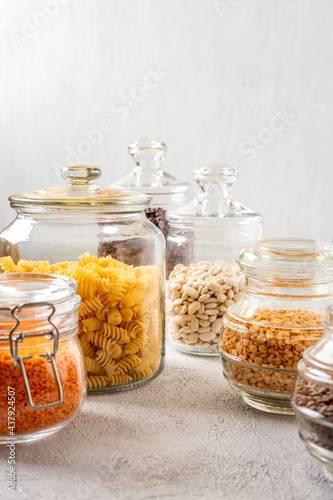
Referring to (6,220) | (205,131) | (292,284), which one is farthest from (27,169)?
(292,284)

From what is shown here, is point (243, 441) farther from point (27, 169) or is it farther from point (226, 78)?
point (27, 169)

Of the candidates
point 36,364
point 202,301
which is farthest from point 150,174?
point 36,364

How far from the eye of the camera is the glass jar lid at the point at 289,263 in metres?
0.79

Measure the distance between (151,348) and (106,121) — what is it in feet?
3.77

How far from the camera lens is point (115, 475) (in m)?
0.66

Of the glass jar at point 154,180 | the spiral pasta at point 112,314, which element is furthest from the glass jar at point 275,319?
the glass jar at point 154,180

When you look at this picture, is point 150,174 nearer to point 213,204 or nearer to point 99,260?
point 213,204

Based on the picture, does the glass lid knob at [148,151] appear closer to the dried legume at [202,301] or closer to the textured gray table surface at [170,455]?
the dried legume at [202,301]

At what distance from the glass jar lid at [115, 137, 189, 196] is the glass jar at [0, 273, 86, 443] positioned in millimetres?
616

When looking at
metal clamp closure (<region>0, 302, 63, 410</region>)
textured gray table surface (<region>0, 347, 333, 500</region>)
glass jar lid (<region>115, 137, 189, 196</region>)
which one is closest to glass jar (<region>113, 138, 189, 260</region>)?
glass jar lid (<region>115, 137, 189, 196</region>)

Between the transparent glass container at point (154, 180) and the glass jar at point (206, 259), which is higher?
the transparent glass container at point (154, 180)

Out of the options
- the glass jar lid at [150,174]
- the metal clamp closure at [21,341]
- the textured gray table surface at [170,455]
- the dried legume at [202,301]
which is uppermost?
the glass jar lid at [150,174]

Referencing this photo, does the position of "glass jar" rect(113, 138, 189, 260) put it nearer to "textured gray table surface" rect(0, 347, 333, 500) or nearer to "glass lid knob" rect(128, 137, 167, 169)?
"glass lid knob" rect(128, 137, 167, 169)

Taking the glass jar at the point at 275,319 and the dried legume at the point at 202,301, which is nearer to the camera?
the glass jar at the point at 275,319
